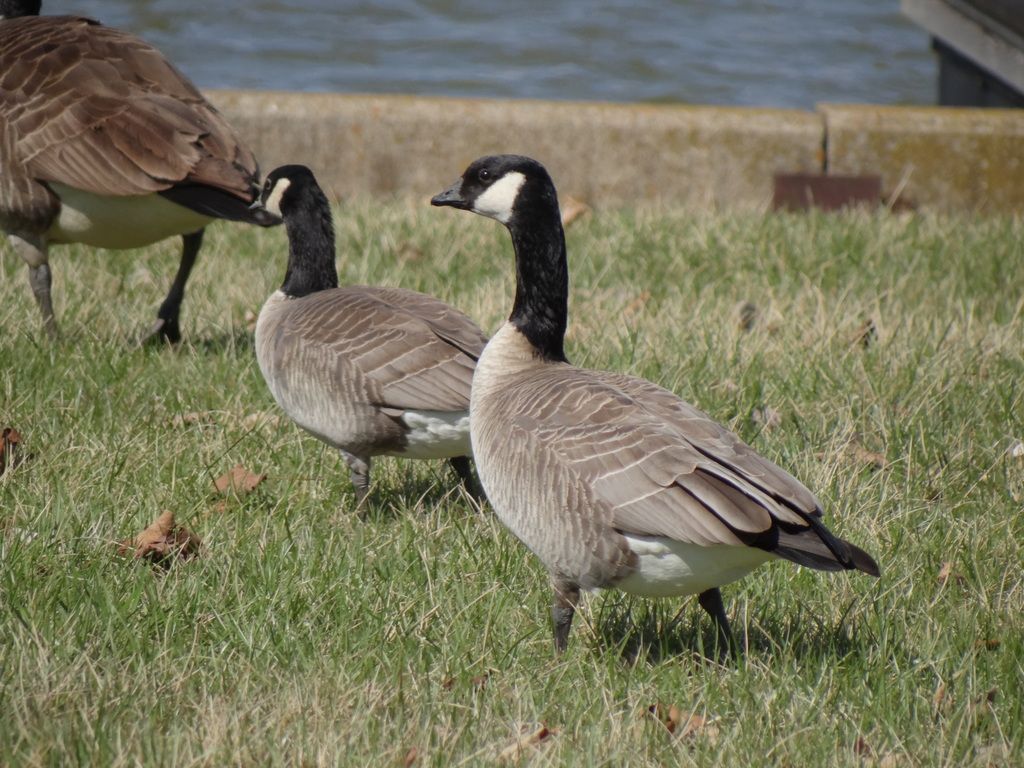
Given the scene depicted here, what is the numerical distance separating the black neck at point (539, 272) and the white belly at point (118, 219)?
2.14 m

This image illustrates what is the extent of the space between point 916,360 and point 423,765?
11.5 feet

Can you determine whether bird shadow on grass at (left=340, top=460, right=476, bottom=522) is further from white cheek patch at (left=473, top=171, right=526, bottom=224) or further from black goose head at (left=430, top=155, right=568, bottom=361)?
white cheek patch at (left=473, top=171, right=526, bottom=224)

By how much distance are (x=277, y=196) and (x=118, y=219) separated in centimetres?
103

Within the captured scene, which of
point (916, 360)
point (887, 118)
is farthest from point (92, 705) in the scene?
point (887, 118)

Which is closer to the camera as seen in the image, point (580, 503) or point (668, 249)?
point (580, 503)

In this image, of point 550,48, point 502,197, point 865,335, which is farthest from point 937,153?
point 550,48

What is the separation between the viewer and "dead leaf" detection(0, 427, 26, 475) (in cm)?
444

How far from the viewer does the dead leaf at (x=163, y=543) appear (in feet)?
12.7

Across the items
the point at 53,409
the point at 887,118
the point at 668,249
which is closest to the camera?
the point at 53,409

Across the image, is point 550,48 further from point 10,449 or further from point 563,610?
point 563,610

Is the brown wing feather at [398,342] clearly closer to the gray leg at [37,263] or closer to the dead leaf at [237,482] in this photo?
the dead leaf at [237,482]

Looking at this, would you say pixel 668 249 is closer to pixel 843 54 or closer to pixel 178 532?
pixel 178 532

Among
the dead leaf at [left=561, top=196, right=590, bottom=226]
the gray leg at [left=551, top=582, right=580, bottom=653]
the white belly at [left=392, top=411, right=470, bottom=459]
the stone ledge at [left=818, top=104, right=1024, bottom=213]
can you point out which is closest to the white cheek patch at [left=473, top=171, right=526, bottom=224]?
the white belly at [left=392, top=411, right=470, bottom=459]

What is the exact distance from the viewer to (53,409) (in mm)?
4883
